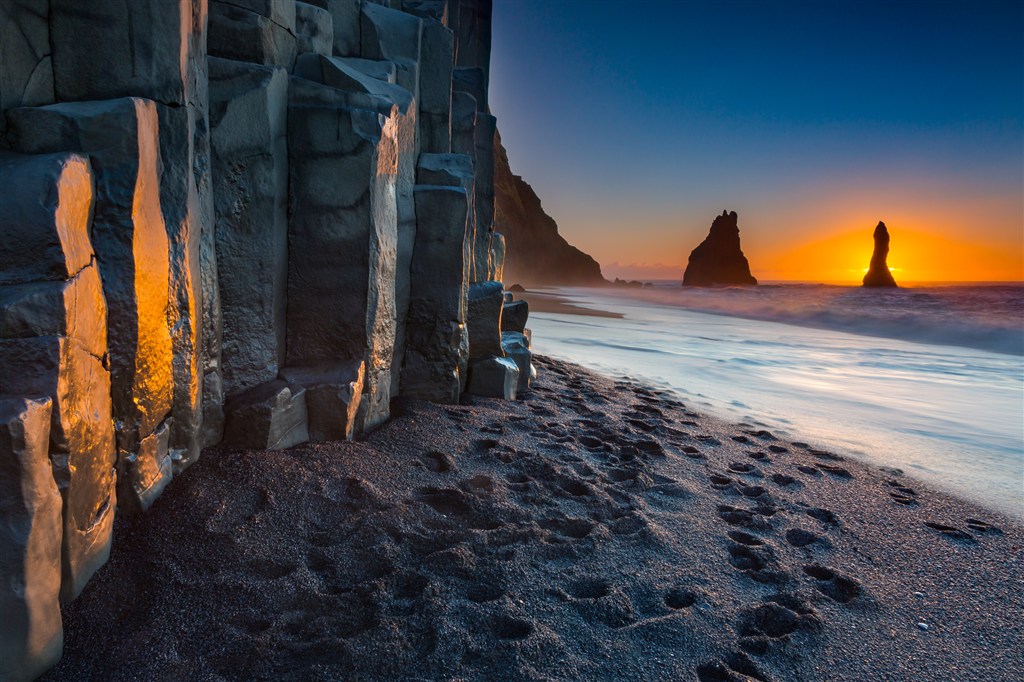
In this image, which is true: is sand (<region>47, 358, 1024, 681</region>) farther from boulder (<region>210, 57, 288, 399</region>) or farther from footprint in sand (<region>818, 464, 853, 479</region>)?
boulder (<region>210, 57, 288, 399</region>)

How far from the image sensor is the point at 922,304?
1046 inches

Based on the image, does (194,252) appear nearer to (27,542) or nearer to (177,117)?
(177,117)

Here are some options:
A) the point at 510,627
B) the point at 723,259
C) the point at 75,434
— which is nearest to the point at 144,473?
the point at 75,434

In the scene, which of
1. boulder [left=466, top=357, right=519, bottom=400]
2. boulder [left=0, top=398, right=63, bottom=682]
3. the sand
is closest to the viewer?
boulder [left=0, top=398, right=63, bottom=682]

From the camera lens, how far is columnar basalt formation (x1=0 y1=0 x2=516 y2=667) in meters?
1.78

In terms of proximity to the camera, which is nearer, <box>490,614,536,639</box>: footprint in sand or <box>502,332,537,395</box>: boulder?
<box>490,614,536,639</box>: footprint in sand

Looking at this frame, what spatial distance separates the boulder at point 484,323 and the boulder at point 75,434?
3059 millimetres

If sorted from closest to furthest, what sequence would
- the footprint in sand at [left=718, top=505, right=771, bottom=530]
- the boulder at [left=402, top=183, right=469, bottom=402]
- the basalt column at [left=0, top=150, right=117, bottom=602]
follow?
1. the basalt column at [left=0, top=150, right=117, bottom=602]
2. the footprint in sand at [left=718, top=505, right=771, bottom=530]
3. the boulder at [left=402, top=183, right=469, bottom=402]

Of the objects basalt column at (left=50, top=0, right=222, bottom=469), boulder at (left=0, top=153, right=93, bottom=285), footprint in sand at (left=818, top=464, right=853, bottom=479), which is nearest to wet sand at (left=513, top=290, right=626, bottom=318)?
footprint in sand at (left=818, top=464, right=853, bottom=479)

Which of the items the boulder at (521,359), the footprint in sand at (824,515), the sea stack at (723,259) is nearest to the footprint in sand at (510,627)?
the footprint in sand at (824,515)

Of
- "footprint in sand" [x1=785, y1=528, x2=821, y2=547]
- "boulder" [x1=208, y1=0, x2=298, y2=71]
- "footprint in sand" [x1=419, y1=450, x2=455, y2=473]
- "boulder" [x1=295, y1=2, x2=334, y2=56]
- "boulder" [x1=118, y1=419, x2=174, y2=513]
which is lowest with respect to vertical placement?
"footprint in sand" [x1=785, y1=528, x2=821, y2=547]

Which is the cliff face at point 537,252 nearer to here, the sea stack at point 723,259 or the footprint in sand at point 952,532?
the sea stack at point 723,259

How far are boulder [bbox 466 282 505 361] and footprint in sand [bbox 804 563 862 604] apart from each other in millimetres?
3000

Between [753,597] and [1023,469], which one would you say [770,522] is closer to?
[753,597]
